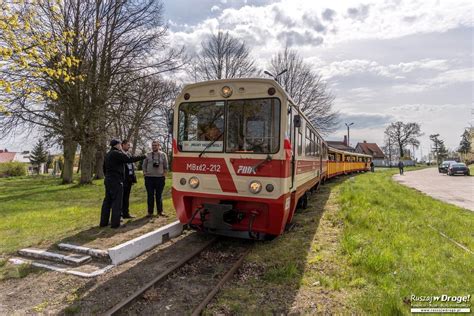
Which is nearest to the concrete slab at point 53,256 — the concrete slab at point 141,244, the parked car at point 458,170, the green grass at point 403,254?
the concrete slab at point 141,244

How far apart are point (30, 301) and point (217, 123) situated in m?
3.74

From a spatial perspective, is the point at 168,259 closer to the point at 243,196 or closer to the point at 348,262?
the point at 243,196

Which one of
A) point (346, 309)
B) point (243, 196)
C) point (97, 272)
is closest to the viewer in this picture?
point (346, 309)

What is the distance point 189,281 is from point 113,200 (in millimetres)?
3168

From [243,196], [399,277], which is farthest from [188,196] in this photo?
[399,277]

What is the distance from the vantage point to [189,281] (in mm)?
4301

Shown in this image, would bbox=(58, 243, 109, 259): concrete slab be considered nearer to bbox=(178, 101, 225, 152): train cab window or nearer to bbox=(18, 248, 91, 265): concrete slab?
bbox=(18, 248, 91, 265): concrete slab

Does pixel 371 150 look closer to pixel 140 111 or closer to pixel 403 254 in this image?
pixel 140 111

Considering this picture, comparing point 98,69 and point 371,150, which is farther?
point 371,150

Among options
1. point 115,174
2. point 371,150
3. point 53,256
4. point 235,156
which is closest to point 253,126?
point 235,156

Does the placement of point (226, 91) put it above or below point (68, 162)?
above

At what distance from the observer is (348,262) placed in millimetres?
4859

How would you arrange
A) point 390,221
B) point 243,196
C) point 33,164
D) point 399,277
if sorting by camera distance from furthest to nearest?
point 33,164, point 390,221, point 243,196, point 399,277

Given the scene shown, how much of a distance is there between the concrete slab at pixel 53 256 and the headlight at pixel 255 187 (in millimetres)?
2963
